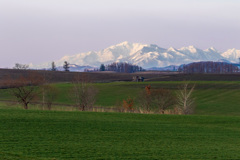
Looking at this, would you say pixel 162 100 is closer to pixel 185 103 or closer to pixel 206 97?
pixel 185 103

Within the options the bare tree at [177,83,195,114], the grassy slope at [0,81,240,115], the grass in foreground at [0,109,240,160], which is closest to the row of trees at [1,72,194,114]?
the bare tree at [177,83,195,114]

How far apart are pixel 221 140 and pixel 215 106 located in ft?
134

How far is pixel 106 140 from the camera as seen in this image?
48.1 ft

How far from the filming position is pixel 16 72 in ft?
339

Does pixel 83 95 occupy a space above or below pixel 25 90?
below

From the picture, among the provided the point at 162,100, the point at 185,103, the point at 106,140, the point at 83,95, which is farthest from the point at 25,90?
the point at 106,140

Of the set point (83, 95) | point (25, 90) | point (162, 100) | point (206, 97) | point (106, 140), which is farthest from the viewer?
point (206, 97)

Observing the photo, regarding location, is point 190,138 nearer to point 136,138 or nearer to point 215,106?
point 136,138

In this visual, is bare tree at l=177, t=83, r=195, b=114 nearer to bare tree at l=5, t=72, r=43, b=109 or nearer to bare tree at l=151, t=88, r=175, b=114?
bare tree at l=151, t=88, r=175, b=114

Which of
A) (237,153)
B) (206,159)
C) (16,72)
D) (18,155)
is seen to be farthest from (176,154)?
(16,72)

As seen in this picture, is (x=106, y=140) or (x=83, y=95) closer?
(x=106, y=140)

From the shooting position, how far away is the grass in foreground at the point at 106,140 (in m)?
11.9

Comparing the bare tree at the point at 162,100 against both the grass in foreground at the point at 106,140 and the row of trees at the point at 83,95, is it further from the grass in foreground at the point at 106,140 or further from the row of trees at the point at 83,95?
the grass in foreground at the point at 106,140

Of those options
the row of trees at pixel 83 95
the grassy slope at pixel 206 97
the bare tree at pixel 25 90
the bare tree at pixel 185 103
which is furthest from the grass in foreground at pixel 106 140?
the grassy slope at pixel 206 97
